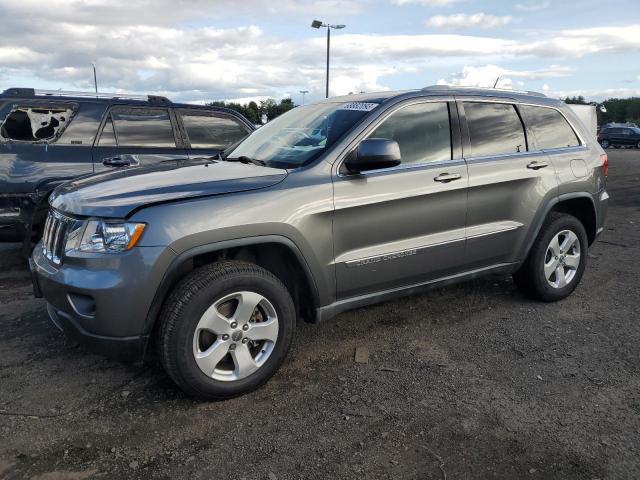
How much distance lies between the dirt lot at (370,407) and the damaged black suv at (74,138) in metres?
1.47

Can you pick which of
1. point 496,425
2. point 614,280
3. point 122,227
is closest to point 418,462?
point 496,425

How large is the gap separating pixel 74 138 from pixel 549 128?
469 centimetres

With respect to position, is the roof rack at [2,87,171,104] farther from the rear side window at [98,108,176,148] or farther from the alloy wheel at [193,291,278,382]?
the alloy wheel at [193,291,278,382]

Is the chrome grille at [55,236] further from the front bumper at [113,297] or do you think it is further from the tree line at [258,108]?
the tree line at [258,108]

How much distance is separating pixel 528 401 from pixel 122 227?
247 centimetres

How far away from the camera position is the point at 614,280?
540cm

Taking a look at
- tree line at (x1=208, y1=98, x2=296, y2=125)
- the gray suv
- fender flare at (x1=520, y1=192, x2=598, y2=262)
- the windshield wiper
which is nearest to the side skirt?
the gray suv

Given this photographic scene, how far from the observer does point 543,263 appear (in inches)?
180

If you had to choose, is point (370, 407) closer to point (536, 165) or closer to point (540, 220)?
point (540, 220)

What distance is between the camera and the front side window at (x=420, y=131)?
3.75 meters

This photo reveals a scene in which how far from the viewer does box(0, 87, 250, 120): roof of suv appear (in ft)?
18.4

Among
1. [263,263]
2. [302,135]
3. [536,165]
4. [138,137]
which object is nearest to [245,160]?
[302,135]

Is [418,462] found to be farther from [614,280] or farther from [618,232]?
[618,232]

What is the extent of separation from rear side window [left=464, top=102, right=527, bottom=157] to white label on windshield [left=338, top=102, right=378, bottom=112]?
82 centimetres
